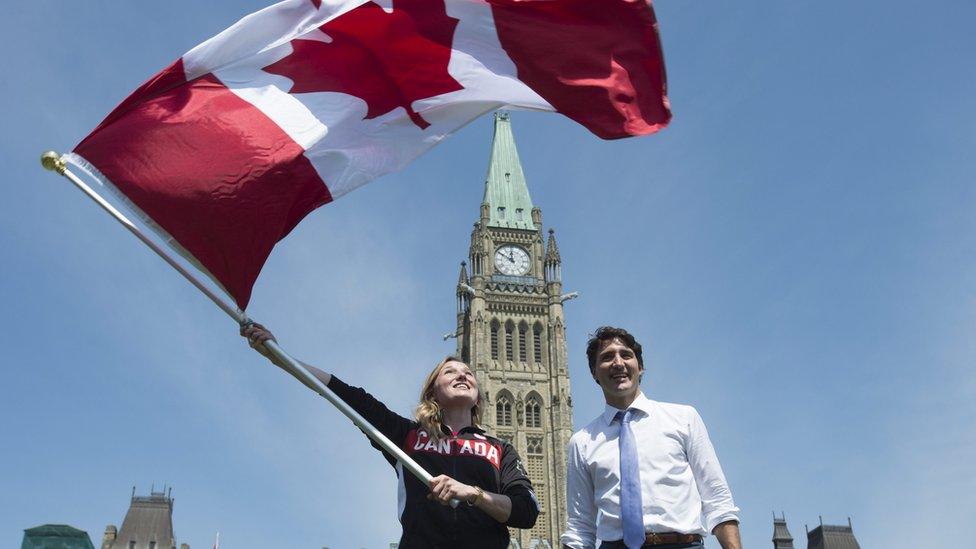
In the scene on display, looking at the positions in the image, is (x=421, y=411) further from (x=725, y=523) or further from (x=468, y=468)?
(x=725, y=523)

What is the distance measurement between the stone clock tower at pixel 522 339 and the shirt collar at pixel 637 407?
56471mm

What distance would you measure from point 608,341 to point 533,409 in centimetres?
6108

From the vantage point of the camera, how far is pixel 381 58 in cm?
754

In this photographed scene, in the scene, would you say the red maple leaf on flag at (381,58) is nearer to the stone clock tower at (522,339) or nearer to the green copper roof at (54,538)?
the green copper roof at (54,538)

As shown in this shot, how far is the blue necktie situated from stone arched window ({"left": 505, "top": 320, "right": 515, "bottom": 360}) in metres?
62.2

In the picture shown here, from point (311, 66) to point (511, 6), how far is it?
5.15 ft

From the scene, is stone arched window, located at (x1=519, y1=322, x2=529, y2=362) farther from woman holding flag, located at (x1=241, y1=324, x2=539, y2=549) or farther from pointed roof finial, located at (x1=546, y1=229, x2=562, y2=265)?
woman holding flag, located at (x1=241, y1=324, x2=539, y2=549)

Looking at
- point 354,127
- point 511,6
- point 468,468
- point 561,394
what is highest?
point 561,394

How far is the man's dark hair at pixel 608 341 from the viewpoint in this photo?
20.4 ft

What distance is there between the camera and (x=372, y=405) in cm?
622

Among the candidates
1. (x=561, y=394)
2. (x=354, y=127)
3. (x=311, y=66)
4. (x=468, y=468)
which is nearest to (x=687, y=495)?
(x=468, y=468)

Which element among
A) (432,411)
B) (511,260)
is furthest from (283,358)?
(511,260)

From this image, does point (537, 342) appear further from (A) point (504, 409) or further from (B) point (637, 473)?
(B) point (637, 473)

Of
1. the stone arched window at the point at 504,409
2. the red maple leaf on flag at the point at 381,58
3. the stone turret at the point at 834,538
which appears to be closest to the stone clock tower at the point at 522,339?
the stone arched window at the point at 504,409
